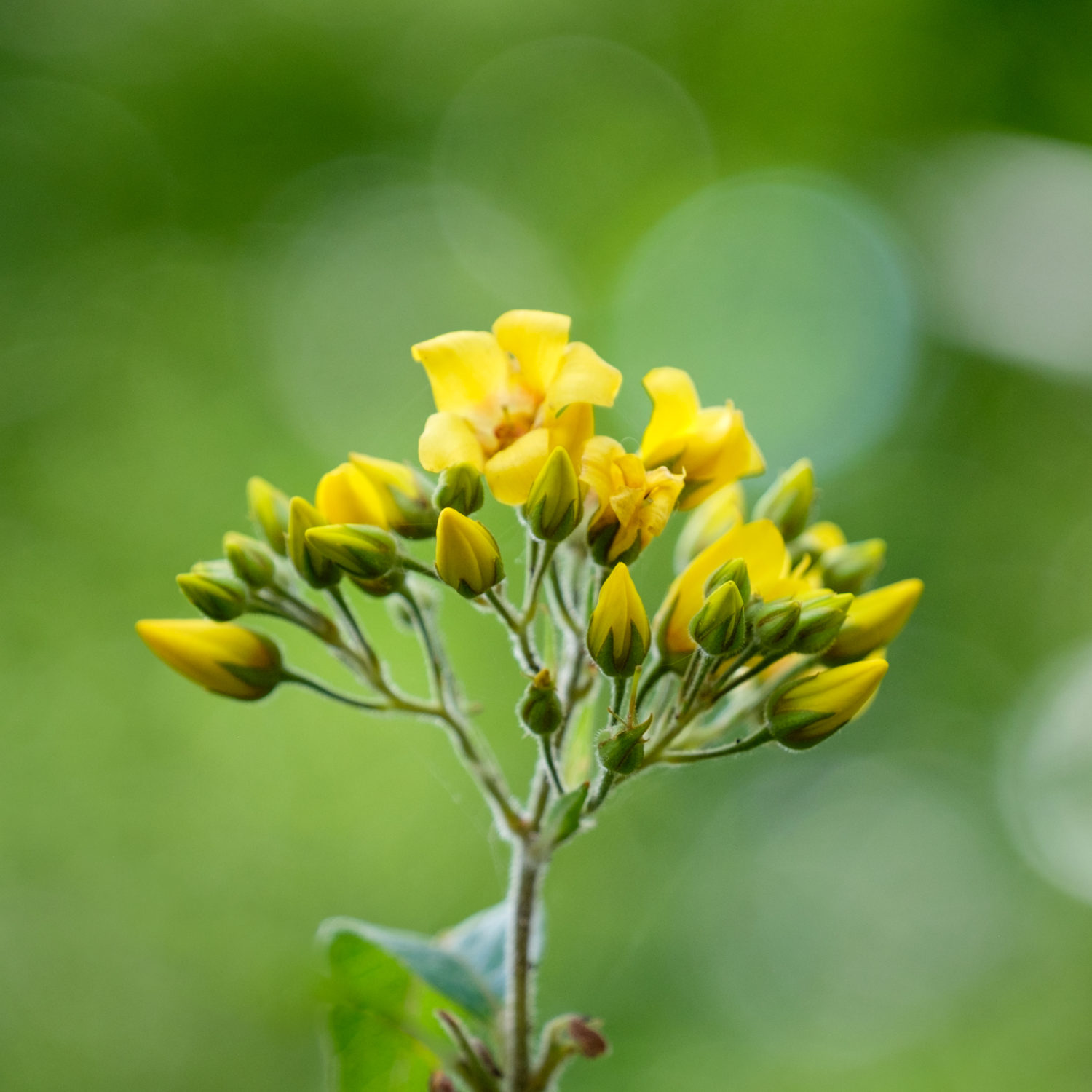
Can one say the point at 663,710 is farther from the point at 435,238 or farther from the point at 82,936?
the point at 435,238

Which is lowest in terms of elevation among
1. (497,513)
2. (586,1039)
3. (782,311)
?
(586,1039)

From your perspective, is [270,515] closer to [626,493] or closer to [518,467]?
[518,467]

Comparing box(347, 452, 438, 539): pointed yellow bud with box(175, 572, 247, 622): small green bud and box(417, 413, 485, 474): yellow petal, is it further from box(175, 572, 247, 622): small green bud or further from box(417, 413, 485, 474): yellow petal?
box(175, 572, 247, 622): small green bud

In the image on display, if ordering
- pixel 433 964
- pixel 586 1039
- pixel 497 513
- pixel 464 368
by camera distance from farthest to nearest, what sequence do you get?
pixel 497 513 < pixel 433 964 < pixel 464 368 < pixel 586 1039

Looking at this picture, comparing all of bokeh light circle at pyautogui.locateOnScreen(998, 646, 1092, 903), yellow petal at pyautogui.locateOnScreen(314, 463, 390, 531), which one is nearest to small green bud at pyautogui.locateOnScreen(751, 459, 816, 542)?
yellow petal at pyautogui.locateOnScreen(314, 463, 390, 531)

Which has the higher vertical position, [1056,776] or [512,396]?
[512,396]

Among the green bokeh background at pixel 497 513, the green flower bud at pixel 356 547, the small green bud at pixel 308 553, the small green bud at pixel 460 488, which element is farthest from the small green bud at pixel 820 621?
the green bokeh background at pixel 497 513

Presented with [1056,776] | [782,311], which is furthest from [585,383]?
[782,311]

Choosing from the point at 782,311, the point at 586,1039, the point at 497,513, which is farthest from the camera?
the point at 782,311

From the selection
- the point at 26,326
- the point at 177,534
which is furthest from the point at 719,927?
the point at 26,326
